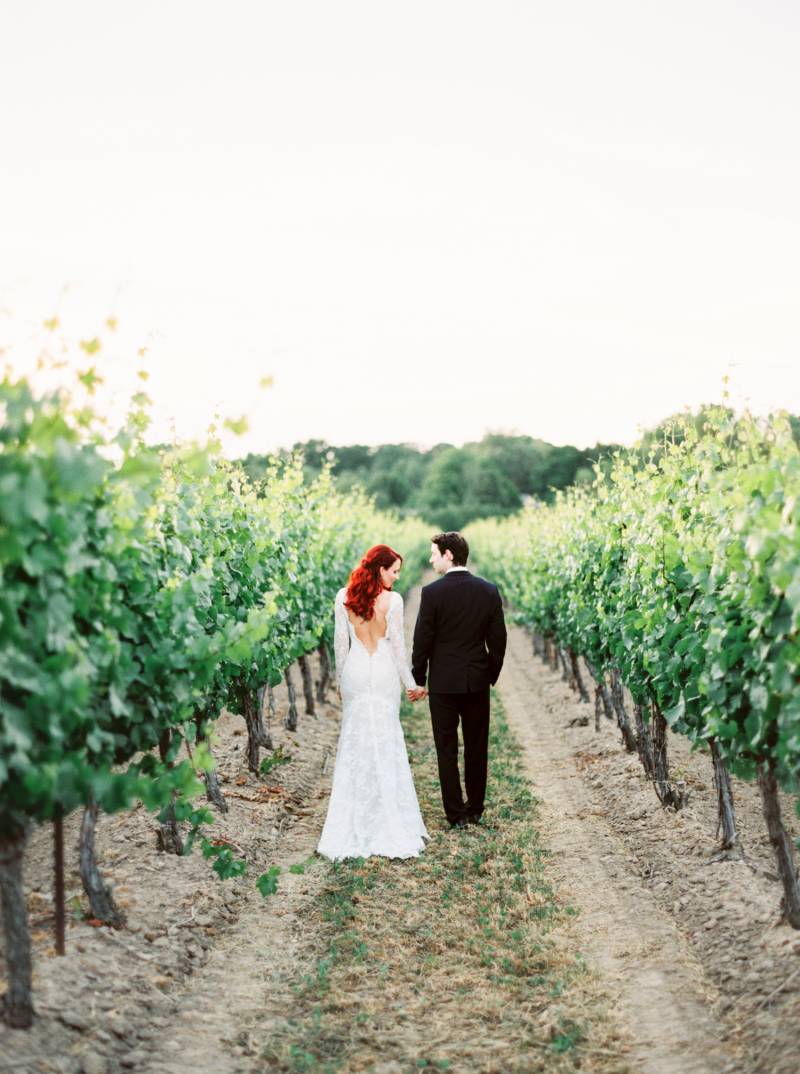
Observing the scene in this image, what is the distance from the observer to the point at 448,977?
5.38 meters

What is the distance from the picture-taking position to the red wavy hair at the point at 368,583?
7461 millimetres

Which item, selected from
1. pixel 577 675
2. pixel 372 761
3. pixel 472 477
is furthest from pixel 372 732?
pixel 472 477

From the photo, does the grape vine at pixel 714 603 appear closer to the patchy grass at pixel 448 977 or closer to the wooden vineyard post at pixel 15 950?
the patchy grass at pixel 448 977

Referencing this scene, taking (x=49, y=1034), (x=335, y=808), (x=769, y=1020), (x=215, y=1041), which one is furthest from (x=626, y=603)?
(x=49, y=1034)

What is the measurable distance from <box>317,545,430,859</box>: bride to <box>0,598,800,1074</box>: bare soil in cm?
43

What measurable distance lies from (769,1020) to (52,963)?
330cm

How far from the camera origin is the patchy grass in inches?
179

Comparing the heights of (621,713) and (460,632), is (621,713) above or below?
below

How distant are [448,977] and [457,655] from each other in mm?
2931

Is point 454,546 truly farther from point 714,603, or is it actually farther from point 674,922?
point 674,922

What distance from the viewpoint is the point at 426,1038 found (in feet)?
15.5

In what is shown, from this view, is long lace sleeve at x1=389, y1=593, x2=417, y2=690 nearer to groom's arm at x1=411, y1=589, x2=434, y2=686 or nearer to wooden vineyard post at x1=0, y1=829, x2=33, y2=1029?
groom's arm at x1=411, y1=589, x2=434, y2=686

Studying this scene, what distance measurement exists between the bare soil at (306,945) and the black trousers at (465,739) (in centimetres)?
29

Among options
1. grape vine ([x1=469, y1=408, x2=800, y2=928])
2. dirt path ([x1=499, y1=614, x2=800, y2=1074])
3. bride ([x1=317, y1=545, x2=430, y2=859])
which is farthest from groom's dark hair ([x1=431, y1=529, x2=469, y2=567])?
dirt path ([x1=499, y1=614, x2=800, y2=1074])
